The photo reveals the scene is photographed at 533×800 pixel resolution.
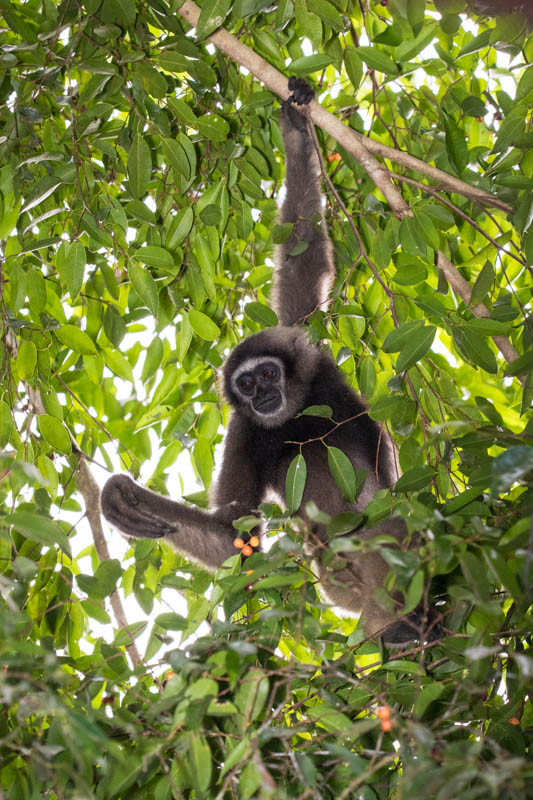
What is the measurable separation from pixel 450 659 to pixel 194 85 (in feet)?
7.99

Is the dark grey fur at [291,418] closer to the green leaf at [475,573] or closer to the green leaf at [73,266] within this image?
the green leaf at [73,266]

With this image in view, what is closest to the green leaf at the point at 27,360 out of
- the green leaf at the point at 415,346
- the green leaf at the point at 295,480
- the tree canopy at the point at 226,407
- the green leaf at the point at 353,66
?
the tree canopy at the point at 226,407

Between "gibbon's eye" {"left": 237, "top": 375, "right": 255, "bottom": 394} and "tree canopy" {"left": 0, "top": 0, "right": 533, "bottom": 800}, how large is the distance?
166 millimetres

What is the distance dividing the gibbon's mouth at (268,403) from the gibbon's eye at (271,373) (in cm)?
9

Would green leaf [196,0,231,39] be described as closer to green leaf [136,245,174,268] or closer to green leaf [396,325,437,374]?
green leaf [136,245,174,268]

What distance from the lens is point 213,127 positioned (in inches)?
113

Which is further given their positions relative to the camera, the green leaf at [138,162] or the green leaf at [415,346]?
the green leaf at [138,162]

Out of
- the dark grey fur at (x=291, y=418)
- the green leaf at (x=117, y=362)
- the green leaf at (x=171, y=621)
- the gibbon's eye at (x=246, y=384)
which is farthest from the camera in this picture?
the gibbon's eye at (x=246, y=384)

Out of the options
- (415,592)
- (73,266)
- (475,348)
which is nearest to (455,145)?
(475,348)

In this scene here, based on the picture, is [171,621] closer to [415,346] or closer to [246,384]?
[415,346]

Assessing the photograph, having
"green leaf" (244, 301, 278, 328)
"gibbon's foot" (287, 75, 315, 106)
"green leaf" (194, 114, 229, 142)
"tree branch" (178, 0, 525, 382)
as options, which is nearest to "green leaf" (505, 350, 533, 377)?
"tree branch" (178, 0, 525, 382)

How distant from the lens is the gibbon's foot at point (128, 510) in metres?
3.39

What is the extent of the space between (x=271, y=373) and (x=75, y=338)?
4.20ft

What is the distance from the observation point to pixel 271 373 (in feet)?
13.4
